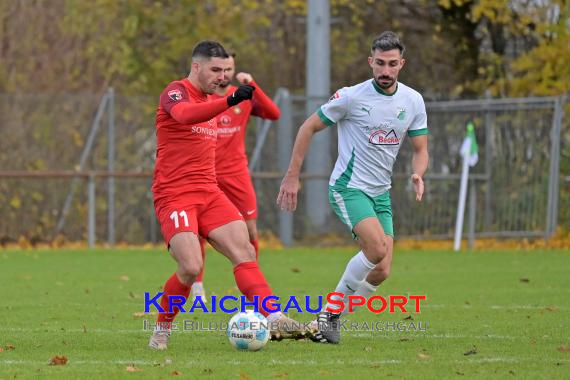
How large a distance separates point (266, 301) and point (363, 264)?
907 mm

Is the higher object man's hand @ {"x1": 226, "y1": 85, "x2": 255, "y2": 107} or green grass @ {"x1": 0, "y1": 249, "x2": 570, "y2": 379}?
man's hand @ {"x1": 226, "y1": 85, "x2": 255, "y2": 107}

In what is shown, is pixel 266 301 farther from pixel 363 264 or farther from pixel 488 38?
pixel 488 38

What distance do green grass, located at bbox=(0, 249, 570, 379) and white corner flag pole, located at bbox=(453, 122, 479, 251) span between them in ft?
4.34

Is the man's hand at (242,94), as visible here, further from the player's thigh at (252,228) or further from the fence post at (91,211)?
the fence post at (91,211)

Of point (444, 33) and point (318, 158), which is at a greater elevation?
point (444, 33)

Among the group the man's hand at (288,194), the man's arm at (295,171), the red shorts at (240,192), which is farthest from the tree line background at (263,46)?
the man's hand at (288,194)

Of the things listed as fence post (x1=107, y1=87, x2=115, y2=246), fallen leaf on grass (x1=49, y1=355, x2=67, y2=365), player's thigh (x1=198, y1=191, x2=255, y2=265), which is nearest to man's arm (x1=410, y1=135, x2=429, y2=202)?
player's thigh (x1=198, y1=191, x2=255, y2=265)

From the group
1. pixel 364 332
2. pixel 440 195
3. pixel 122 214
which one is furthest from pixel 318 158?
pixel 364 332

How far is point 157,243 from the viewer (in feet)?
70.5

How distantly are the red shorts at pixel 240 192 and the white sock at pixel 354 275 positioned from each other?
315cm

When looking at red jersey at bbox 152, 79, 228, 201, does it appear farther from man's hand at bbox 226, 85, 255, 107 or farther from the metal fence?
the metal fence

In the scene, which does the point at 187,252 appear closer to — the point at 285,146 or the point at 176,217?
the point at 176,217

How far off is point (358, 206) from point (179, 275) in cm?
142

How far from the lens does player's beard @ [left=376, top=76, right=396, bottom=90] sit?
30.2 ft
